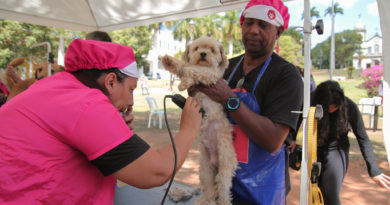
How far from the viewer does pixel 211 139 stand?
2.10m

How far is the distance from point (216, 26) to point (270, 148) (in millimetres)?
46449

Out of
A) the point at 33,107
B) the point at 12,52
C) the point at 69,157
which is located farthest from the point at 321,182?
the point at 12,52

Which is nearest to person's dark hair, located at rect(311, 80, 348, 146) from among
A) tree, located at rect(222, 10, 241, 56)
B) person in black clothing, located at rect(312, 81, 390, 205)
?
person in black clothing, located at rect(312, 81, 390, 205)

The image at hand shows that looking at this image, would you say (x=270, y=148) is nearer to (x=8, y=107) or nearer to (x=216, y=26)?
(x=8, y=107)

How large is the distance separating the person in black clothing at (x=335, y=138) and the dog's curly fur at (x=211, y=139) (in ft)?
5.31

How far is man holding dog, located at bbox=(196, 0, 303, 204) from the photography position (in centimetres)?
161

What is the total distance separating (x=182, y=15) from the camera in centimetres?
414

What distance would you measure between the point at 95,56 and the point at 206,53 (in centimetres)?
128

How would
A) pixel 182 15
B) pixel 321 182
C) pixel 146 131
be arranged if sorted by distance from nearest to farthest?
pixel 321 182, pixel 182 15, pixel 146 131

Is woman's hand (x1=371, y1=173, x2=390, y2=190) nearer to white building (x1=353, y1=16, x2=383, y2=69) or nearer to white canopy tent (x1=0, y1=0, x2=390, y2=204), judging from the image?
white canopy tent (x1=0, y1=0, x2=390, y2=204)

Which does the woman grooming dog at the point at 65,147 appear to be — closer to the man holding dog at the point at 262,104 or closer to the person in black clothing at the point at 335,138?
the man holding dog at the point at 262,104

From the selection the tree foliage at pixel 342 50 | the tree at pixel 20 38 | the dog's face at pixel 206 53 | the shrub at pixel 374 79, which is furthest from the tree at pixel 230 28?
the tree foliage at pixel 342 50

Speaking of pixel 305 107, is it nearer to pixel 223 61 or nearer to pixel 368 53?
pixel 223 61

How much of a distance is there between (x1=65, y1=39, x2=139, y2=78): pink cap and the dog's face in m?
1.12
